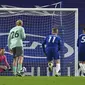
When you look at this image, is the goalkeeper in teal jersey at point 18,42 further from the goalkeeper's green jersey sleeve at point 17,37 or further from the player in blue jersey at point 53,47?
the player in blue jersey at point 53,47

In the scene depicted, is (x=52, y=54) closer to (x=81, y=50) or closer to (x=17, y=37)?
(x=81, y=50)

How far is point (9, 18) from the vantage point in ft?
63.1

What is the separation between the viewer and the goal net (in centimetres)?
1889

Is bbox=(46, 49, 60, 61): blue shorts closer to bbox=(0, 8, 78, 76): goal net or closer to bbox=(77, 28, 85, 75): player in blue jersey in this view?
bbox=(77, 28, 85, 75): player in blue jersey

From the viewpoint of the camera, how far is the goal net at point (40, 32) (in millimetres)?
18891

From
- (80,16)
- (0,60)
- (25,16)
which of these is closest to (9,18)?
(25,16)

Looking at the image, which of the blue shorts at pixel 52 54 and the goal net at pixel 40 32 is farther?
the goal net at pixel 40 32

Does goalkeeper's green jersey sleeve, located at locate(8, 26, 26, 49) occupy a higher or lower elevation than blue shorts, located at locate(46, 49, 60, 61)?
higher

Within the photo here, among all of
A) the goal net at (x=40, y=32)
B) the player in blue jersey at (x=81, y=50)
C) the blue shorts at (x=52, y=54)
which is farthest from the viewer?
the goal net at (x=40, y=32)

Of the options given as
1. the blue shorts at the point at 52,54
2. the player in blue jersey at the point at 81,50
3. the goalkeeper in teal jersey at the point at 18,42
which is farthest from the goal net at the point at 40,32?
the goalkeeper in teal jersey at the point at 18,42

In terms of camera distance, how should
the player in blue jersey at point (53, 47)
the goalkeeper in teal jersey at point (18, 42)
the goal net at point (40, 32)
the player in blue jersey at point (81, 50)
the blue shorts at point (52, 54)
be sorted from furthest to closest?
the goal net at point (40, 32) < the player in blue jersey at point (81, 50) < the blue shorts at point (52, 54) < the player in blue jersey at point (53, 47) < the goalkeeper in teal jersey at point (18, 42)

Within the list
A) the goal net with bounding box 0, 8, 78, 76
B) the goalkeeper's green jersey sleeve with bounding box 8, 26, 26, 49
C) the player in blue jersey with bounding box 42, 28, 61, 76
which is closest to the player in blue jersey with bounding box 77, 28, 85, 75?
the player in blue jersey with bounding box 42, 28, 61, 76

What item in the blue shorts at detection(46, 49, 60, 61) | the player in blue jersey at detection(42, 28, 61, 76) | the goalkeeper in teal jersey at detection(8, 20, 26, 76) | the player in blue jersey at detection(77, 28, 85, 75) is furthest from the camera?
the player in blue jersey at detection(77, 28, 85, 75)

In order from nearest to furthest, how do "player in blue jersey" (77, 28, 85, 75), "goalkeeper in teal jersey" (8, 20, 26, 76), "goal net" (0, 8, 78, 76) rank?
"goalkeeper in teal jersey" (8, 20, 26, 76) → "player in blue jersey" (77, 28, 85, 75) → "goal net" (0, 8, 78, 76)
